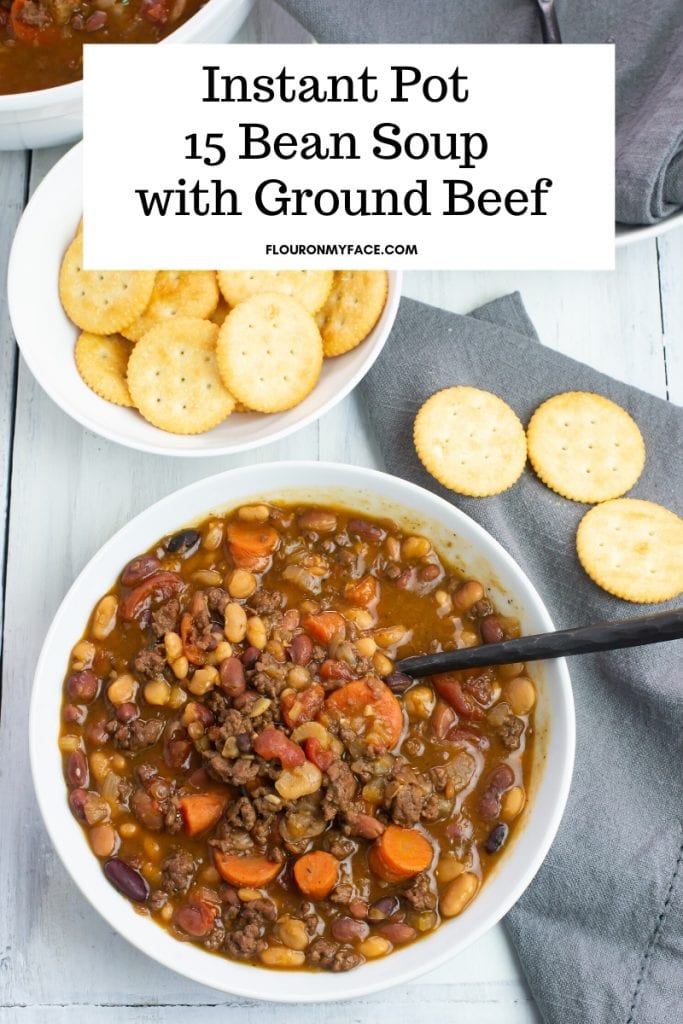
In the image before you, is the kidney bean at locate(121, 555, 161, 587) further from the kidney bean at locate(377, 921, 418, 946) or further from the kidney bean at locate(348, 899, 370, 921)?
the kidney bean at locate(377, 921, 418, 946)

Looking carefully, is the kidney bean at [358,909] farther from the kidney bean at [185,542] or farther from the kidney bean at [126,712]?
the kidney bean at [185,542]

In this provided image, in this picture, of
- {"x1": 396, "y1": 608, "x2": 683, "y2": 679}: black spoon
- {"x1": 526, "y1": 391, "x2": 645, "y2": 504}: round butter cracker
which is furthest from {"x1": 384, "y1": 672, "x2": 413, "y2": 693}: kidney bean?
{"x1": 526, "y1": 391, "x2": 645, "y2": 504}: round butter cracker

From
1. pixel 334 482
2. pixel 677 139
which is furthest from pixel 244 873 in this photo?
pixel 677 139

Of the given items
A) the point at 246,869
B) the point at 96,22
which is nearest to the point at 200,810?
the point at 246,869

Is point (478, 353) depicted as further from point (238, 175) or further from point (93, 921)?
point (93, 921)

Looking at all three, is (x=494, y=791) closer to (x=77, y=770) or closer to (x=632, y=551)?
(x=632, y=551)

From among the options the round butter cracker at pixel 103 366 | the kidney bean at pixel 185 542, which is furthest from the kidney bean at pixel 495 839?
the round butter cracker at pixel 103 366
